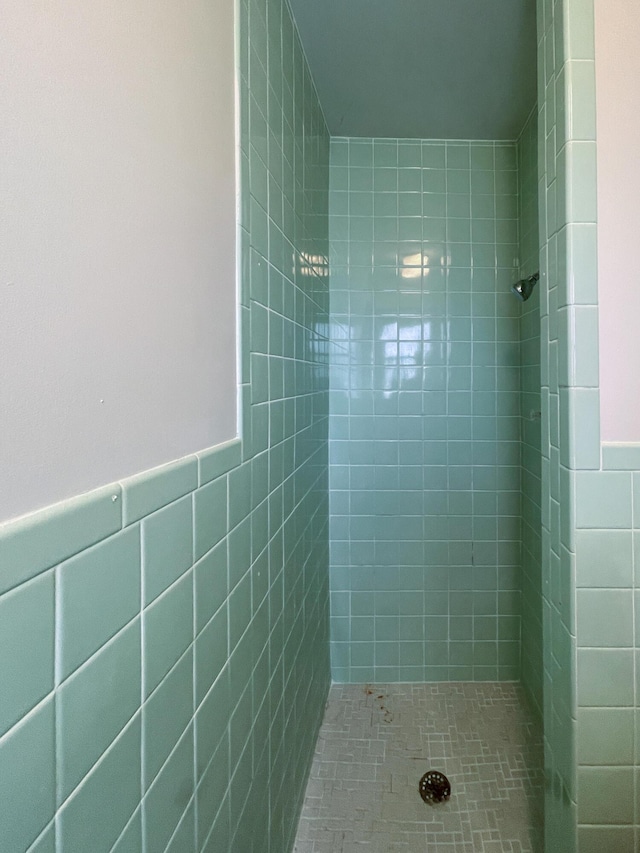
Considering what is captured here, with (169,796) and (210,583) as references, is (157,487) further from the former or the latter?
(169,796)

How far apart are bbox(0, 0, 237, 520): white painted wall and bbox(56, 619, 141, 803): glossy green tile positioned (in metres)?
0.17

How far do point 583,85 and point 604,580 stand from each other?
96cm

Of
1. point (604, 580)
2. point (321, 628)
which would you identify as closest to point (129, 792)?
point (604, 580)

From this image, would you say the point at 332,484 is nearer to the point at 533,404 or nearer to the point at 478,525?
the point at 478,525

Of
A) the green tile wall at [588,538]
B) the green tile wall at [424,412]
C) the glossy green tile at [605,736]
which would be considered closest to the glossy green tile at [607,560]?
the green tile wall at [588,538]

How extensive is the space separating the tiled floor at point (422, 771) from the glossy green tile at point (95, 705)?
1205mm

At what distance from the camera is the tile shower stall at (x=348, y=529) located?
1.50ft

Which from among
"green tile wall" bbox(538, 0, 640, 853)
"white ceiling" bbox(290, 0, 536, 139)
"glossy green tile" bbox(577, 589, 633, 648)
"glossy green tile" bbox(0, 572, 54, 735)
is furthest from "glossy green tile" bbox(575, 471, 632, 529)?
"white ceiling" bbox(290, 0, 536, 139)

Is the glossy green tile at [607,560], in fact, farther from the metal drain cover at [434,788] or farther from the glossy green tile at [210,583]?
the metal drain cover at [434,788]

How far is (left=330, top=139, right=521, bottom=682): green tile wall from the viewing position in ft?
6.65

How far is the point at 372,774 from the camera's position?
1.58 m

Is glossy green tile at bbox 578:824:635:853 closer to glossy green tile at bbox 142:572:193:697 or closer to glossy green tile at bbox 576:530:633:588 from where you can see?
glossy green tile at bbox 576:530:633:588

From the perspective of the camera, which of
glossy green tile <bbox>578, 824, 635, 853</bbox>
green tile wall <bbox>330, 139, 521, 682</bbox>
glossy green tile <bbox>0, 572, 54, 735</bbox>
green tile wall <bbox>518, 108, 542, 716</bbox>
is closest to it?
glossy green tile <bbox>0, 572, 54, 735</bbox>

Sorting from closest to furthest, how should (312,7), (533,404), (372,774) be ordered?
1. (312,7)
2. (372,774)
3. (533,404)
